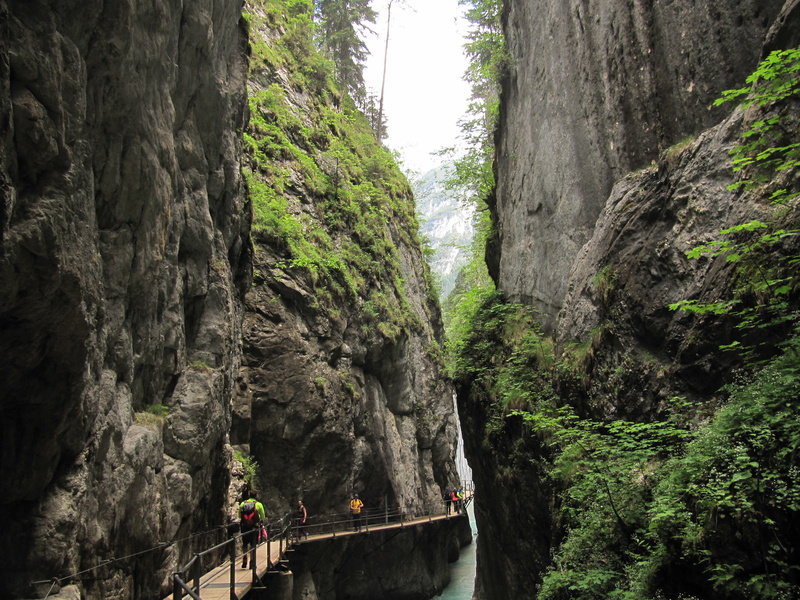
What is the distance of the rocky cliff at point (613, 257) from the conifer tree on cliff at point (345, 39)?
23.9 meters

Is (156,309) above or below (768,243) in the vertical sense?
above

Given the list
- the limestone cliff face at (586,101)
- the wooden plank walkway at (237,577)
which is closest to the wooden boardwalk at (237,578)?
the wooden plank walkway at (237,577)

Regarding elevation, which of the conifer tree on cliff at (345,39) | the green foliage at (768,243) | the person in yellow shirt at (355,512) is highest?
the conifer tree on cliff at (345,39)

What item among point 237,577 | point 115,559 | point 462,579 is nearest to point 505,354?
point 237,577

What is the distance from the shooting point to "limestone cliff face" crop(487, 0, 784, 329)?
9.45m

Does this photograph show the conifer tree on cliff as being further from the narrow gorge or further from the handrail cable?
the handrail cable

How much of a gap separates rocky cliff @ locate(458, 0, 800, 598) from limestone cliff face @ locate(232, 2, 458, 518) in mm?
5718

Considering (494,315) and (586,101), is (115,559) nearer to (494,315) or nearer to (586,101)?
(494,315)

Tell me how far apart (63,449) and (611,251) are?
914 cm

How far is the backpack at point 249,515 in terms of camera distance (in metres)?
Answer: 12.0

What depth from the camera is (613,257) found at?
1025 cm

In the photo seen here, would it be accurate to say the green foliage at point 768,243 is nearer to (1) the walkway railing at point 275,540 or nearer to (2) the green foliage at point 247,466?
(1) the walkway railing at point 275,540

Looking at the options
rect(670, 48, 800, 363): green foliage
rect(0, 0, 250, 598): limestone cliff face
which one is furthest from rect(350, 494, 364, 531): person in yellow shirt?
rect(670, 48, 800, 363): green foliage

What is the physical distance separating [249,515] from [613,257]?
9.14 metres
